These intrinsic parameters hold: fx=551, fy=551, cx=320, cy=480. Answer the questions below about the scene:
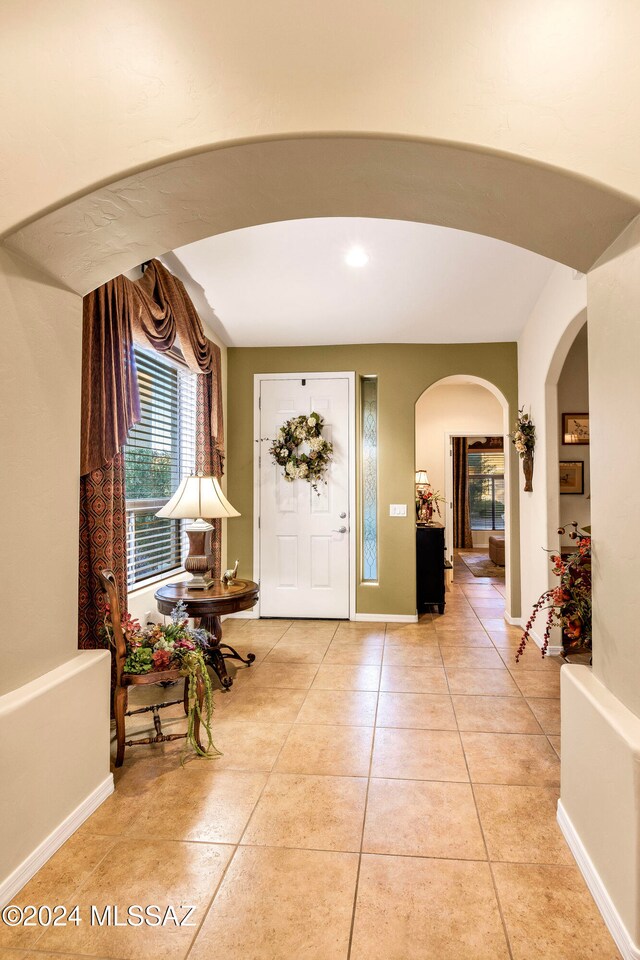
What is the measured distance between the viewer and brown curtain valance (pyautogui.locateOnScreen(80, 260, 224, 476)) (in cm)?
272

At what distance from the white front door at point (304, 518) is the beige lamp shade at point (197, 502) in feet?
5.28

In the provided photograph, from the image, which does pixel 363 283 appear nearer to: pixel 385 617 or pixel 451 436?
pixel 385 617

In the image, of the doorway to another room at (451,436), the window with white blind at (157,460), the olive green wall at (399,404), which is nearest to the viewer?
the window with white blind at (157,460)

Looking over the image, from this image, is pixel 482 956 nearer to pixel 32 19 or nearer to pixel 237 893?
pixel 237 893

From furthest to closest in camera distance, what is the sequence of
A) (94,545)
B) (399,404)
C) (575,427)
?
(399,404), (575,427), (94,545)

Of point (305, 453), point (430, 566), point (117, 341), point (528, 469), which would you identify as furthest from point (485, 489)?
point (117, 341)

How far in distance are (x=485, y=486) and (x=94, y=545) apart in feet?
31.7

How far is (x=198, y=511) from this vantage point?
11.1 ft

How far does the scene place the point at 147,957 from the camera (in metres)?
1.44

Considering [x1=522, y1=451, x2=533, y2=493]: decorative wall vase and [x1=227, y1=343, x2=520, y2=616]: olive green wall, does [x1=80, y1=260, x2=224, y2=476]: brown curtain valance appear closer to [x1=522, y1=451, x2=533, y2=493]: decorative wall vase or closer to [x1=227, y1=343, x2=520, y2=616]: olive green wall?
[x1=227, y1=343, x2=520, y2=616]: olive green wall

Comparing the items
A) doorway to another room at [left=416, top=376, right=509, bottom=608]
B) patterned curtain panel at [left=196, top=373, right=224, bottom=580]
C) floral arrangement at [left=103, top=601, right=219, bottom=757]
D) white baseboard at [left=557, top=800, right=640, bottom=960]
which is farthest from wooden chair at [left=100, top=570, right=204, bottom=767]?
doorway to another room at [left=416, top=376, right=509, bottom=608]

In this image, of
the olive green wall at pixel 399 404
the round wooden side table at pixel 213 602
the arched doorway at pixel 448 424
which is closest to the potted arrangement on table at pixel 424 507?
the olive green wall at pixel 399 404

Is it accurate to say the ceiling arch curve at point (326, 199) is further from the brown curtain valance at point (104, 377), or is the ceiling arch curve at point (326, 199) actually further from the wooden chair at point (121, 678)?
the wooden chair at point (121, 678)

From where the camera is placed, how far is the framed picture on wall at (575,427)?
189 inches
